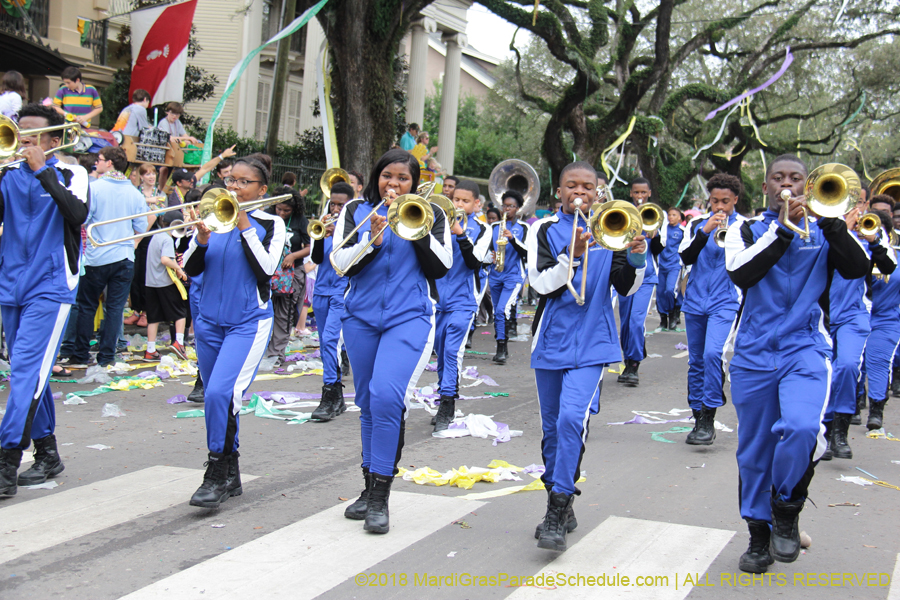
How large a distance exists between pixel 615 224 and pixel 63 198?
3340mm

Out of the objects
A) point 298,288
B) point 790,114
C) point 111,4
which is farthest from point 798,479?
point 790,114

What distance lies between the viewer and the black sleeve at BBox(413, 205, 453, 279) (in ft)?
16.7

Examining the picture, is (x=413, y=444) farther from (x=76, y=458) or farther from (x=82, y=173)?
(x=82, y=173)

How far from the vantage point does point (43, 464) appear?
5613mm

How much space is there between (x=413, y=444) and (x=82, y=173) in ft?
10.3

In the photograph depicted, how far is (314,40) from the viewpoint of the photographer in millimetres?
27891

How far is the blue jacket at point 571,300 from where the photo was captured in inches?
187

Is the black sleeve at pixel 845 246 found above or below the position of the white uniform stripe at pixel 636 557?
above

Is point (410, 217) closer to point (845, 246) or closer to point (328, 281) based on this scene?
point (845, 246)

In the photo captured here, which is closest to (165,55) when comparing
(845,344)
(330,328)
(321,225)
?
(330,328)

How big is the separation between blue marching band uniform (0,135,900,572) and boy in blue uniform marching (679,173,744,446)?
212cm

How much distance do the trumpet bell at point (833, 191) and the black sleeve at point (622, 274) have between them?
938 mm

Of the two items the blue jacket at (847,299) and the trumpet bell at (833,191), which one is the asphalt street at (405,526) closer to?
the blue jacket at (847,299)

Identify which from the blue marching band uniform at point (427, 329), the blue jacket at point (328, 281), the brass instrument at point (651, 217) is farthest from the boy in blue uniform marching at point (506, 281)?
the blue marching band uniform at point (427, 329)
